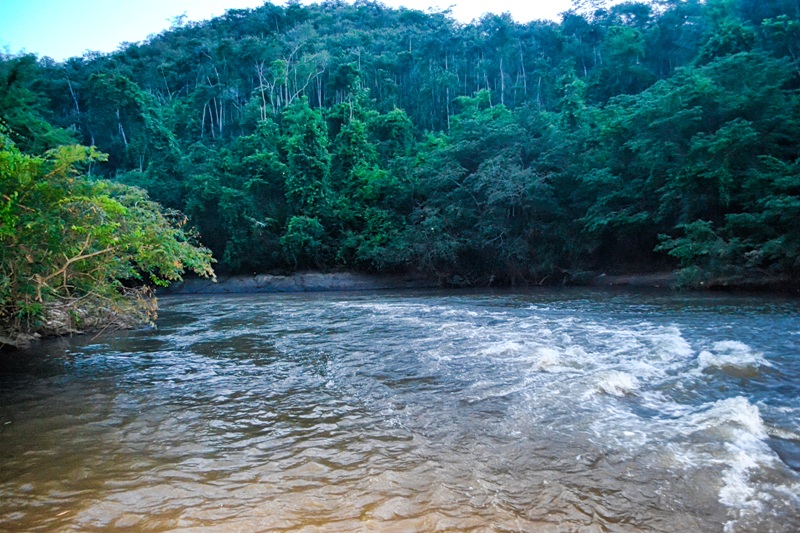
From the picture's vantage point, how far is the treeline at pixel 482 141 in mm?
17109

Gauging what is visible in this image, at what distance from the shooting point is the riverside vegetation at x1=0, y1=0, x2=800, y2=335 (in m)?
8.83

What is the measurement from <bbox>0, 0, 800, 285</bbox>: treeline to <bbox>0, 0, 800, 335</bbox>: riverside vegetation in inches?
5.0

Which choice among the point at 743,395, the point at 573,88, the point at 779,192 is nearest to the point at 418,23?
the point at 573,88

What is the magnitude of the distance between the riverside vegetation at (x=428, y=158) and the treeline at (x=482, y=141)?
128 mm

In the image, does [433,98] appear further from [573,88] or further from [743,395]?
[743,395]

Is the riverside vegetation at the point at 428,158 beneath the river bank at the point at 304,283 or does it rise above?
above

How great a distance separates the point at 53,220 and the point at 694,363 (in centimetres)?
934

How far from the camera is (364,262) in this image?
92.6ft

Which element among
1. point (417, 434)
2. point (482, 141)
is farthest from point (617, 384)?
point (482, 141)

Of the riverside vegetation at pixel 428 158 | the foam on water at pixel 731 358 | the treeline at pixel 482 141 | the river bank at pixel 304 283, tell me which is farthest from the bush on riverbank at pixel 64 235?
the river bank at pixel 304 283

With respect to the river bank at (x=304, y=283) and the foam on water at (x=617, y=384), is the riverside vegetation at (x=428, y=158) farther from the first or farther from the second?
the foam on water at (x=617, y=384)

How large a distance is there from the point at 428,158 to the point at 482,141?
359cm

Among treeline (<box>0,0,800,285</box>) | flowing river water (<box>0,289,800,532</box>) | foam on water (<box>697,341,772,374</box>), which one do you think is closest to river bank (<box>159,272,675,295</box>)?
treeline (<box>0,0,800,285</box>)

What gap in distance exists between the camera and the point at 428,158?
92.1 feet
